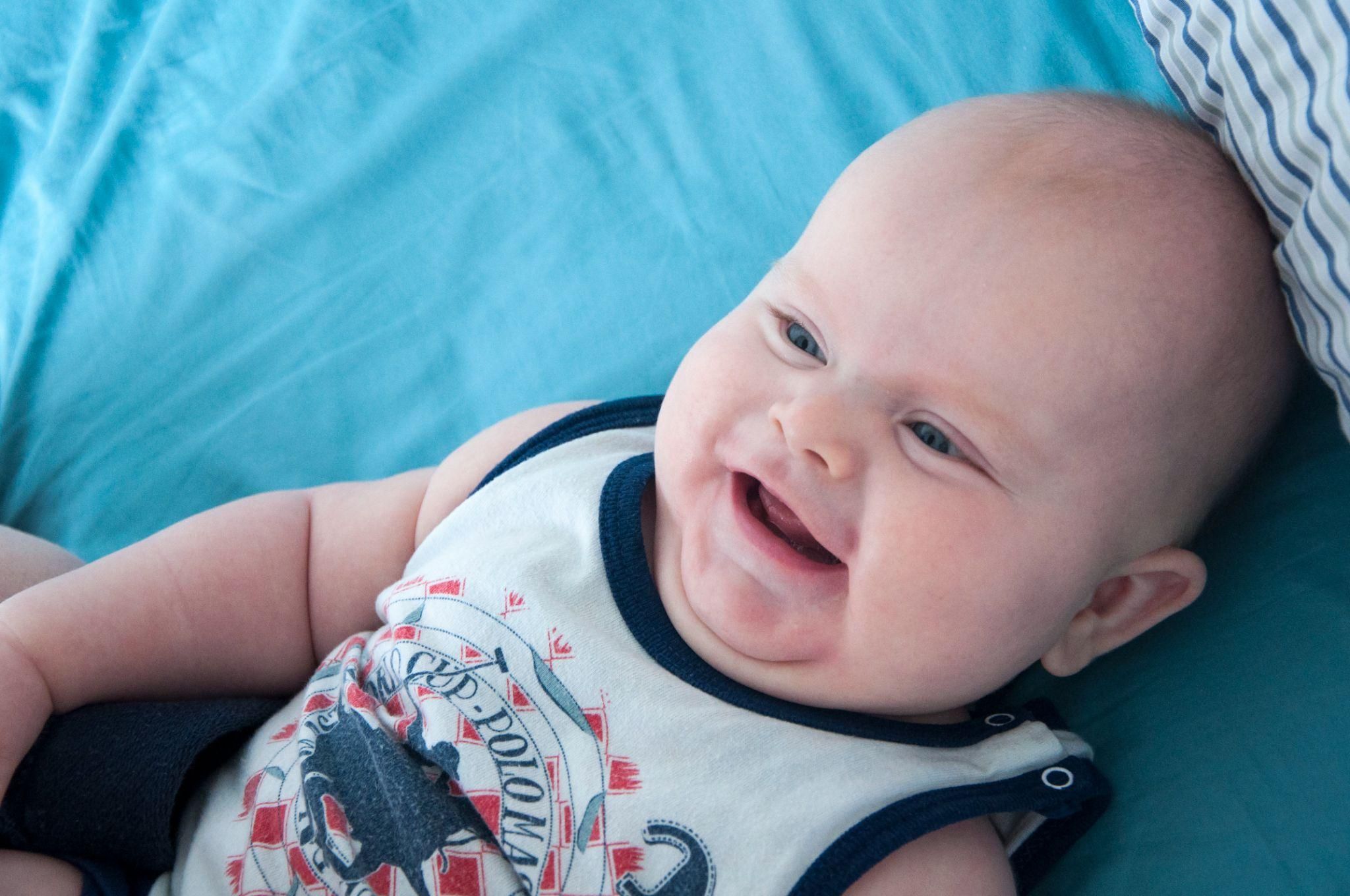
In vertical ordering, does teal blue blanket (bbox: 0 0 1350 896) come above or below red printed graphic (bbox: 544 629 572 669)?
above

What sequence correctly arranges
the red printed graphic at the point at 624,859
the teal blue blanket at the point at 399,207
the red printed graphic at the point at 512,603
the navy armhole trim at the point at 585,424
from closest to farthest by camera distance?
1. the red printed graphic at the point at 624,859
2. the red printed graphic at the point at 512,603
3. the navy armhole trim at the point at 585,424
4. the teal blue blanket at the point at 399,207

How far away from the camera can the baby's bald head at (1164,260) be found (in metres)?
0.83

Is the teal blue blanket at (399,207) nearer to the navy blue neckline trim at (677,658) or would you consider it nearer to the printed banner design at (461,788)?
the navy blue neckline trim at (677,658)

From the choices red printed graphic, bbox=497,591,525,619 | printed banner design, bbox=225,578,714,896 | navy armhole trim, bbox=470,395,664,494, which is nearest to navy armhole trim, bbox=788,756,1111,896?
printed banner design, bbox=225,578,714,896

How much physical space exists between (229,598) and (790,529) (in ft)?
1.89

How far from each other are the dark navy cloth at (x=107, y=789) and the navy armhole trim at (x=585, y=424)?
374 mm

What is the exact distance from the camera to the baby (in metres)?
0.83

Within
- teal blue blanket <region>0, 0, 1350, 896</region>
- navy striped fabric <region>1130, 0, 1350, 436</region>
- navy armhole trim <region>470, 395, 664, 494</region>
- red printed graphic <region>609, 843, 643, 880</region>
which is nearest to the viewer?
navy striped fabric <region>1130, 0, 1350, 436</region>

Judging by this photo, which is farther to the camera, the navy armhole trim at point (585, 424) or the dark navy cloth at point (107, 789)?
the navy armhole trim at point (585, 424)

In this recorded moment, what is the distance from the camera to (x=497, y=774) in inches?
35.3

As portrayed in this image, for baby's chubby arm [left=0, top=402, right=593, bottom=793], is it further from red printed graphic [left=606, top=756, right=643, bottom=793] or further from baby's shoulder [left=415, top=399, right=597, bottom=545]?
red printed graphic [left=606, top=756, right=643, bottom=793]

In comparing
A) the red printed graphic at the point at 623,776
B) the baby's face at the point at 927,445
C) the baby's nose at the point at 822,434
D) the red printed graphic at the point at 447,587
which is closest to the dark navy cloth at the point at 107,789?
the red printed graphic at the point at 447,587

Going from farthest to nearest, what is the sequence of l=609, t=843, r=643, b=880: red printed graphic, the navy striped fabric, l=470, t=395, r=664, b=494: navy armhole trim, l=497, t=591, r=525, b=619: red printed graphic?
1. l=470, t=395, r=664, b=494: navy armhole trim
2. l=497, t=591, r=525, b=619: red printed graphic
3. l=609, t=843, r=643, b=880: red printed graphic
4. the navy striped fabric

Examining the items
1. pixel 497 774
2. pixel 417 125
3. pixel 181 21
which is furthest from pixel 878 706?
pixel 181 21
